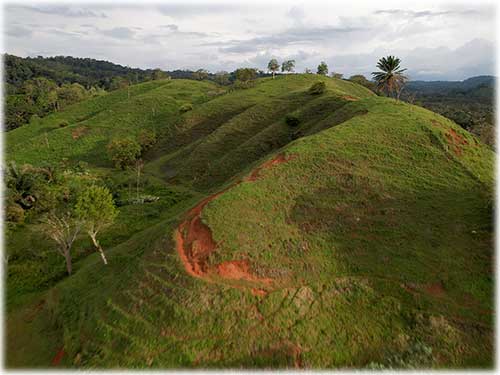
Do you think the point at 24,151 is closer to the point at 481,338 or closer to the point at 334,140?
the point at 334,140

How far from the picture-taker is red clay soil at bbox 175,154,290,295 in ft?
61.9

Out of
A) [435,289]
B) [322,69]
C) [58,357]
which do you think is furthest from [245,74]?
[58,357]

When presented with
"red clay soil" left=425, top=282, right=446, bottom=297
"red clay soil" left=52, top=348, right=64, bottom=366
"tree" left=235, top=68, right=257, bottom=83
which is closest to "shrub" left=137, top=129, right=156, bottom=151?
"tree" left=235, top=68, right=257, bottom=83

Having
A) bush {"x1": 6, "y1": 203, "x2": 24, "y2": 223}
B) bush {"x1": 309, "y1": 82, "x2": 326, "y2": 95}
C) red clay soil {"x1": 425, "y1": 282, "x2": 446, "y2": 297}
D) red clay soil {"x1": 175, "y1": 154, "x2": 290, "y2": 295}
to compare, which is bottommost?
bush {"x1": 6, "y1": 203, "x2": 24, "y2": 223}

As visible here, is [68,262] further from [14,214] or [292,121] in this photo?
[292,121]

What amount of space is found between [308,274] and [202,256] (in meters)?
7.25

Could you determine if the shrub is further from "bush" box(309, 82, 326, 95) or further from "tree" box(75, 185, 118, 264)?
"tree" box(75, 185, 118, 264)

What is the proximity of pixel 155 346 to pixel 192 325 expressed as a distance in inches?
89.6

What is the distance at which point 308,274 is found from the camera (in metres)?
19.2

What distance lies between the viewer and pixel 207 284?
18328 mm

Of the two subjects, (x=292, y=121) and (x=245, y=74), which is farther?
(x=245, y=74)

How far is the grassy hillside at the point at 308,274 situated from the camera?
16328mm

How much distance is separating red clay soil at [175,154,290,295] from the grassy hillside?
0.09m

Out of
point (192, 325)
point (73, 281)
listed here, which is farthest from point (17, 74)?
point (192, 325)
